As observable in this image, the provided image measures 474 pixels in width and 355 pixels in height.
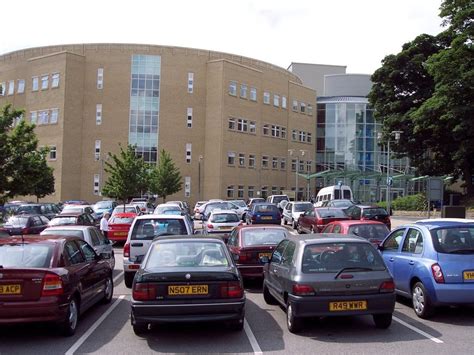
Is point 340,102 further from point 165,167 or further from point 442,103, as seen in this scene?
point 442,103

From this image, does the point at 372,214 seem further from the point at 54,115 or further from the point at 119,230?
the point at 54,115

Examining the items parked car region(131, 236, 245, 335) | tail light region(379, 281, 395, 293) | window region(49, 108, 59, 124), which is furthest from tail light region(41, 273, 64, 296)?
window region(49, 108, 59, 124)

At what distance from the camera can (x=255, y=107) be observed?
72.5 m

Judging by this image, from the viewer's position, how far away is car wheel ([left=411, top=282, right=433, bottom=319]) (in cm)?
821

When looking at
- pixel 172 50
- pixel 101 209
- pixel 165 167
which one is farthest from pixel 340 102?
pixel 101 209

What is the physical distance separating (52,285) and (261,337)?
3.05 m

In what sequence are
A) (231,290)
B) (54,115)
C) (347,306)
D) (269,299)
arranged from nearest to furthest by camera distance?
(231,290), (347,306), (269,299), (54,115)

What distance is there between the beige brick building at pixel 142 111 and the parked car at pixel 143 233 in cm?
5404

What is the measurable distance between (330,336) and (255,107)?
6625 centimetres

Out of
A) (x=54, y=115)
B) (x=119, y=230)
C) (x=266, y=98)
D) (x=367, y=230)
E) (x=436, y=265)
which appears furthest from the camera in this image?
(x=266, y=98)

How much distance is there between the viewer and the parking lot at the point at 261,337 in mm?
6789

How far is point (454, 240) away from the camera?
8445mm

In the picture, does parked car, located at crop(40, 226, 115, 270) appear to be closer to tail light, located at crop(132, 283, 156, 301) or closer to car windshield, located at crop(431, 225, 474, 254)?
tail light, located at crop(132, 283, 156, 301)

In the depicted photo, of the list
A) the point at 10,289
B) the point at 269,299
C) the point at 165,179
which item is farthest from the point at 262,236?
the point at 165,179
